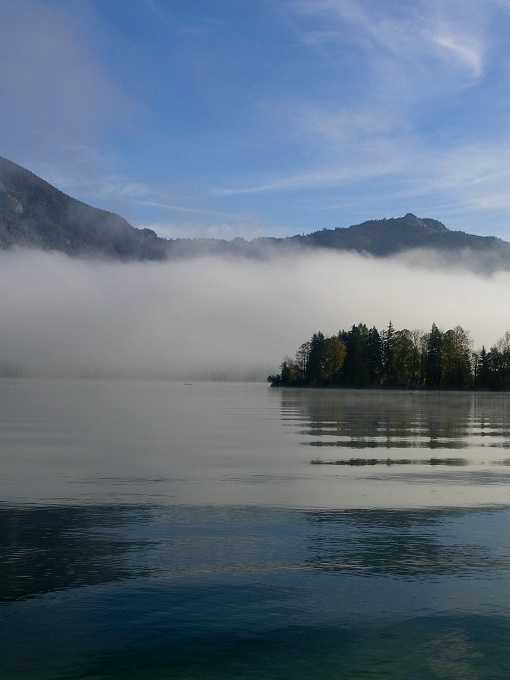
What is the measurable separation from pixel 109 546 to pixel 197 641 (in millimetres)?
5239

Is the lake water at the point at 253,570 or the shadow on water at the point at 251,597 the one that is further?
the lake water at the point at 253,570

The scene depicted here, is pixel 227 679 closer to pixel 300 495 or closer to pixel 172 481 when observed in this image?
pixel 300 495

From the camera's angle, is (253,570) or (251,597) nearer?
(251,597)

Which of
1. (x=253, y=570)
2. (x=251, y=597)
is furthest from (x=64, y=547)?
(x=251, y=597)

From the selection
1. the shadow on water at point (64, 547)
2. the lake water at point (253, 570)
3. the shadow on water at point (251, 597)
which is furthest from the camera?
the shadow on water at point (64, 547)

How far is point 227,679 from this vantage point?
9.91m

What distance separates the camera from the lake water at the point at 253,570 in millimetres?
10508

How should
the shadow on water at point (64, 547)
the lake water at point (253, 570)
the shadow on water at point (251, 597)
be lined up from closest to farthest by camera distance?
the shadow on water at point (251, 597) < the lake water at point (253, 570) < the shadow on water at point (64, 547)

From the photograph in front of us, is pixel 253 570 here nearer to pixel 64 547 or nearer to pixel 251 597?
pixel 251 597

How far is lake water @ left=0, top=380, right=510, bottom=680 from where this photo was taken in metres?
10.5

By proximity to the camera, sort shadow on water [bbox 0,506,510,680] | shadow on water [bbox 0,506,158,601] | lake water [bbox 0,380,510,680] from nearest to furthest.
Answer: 1. shadow on water [bbox 0,506,510,680]
2. lake water [bbox 0,380,510,680]
3. shadow on water [bbox 0,506,158,601]

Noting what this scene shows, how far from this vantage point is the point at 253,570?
1423 centimetres

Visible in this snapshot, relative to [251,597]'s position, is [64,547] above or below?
above

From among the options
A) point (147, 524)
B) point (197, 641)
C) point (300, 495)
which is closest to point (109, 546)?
point (147, 524)
